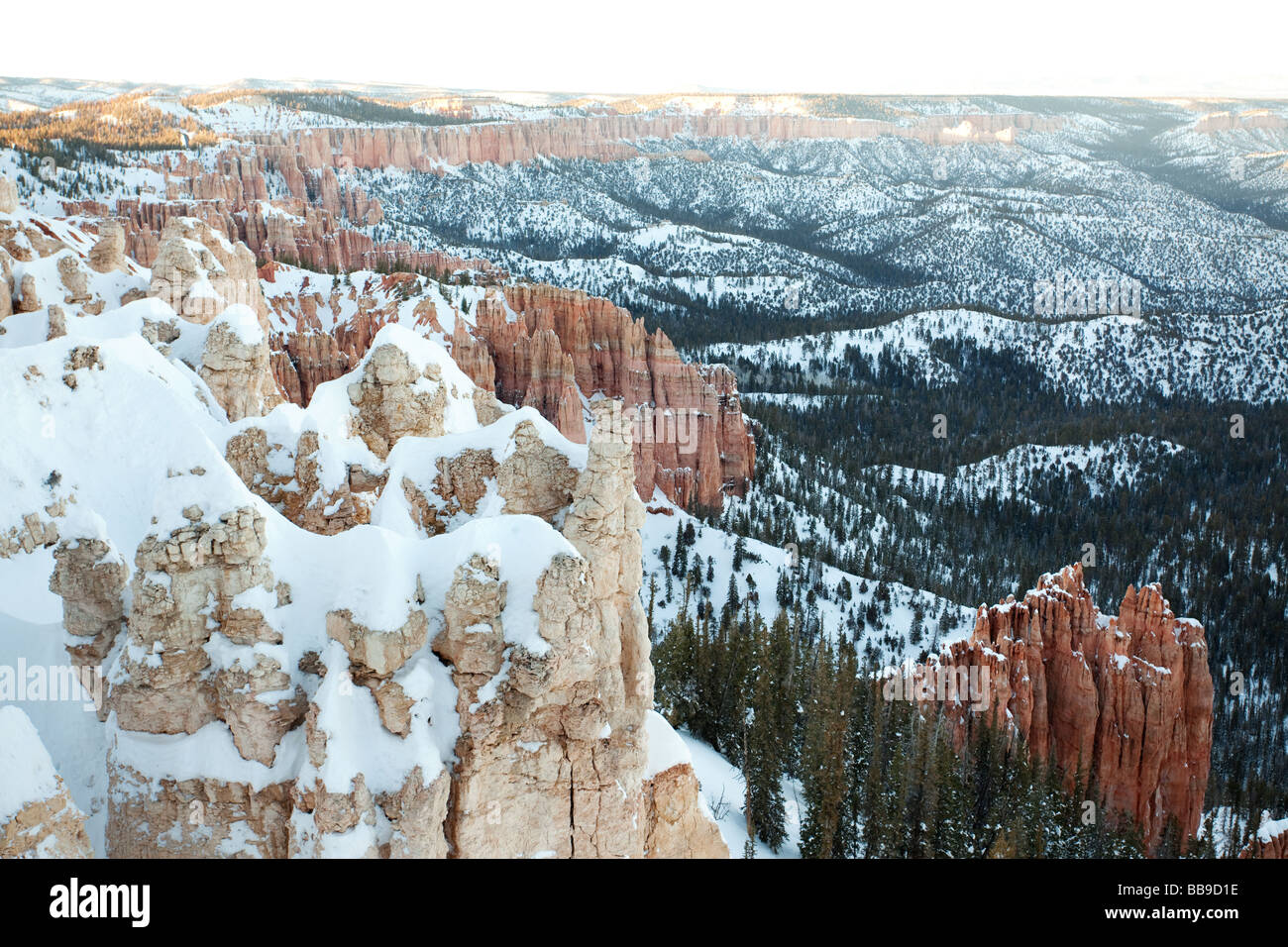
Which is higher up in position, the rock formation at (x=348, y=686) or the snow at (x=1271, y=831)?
the rock formation at (x=348, y=686)

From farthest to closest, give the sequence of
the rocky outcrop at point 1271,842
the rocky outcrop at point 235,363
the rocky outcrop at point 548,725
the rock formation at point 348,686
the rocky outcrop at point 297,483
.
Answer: the rocky outcrop at point 1271,842 → the rocky outcrop at point 235,363 → the rocky outcrop at point 297,483 → the rocky outcrop at point 548,725 → the rock formation at point 348,686

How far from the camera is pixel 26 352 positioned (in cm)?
1608

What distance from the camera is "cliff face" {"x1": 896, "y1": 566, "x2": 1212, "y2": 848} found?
36312 mm

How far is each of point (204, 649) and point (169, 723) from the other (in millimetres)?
849

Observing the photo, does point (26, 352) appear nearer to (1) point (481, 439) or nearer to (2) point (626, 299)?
(1) point (481, 439)

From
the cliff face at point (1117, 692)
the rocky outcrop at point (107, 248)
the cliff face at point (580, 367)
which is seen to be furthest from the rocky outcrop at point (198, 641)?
the cliff face at point (580, 367)

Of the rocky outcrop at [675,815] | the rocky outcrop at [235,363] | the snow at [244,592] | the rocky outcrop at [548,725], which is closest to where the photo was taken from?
the snow at [244,592]

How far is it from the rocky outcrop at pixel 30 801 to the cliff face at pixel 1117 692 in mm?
31852

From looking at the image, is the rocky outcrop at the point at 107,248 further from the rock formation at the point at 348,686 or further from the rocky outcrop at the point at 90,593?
the rocky outcrop at the point at 90,593

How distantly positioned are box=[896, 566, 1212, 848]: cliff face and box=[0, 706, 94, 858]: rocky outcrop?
105 ft

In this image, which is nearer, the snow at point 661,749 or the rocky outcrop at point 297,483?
the snow at point 661,749

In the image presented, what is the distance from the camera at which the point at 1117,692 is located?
36.9 metres

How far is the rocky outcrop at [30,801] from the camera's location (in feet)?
25.1

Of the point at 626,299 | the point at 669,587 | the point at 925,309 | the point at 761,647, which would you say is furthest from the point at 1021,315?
the point at 761,647
